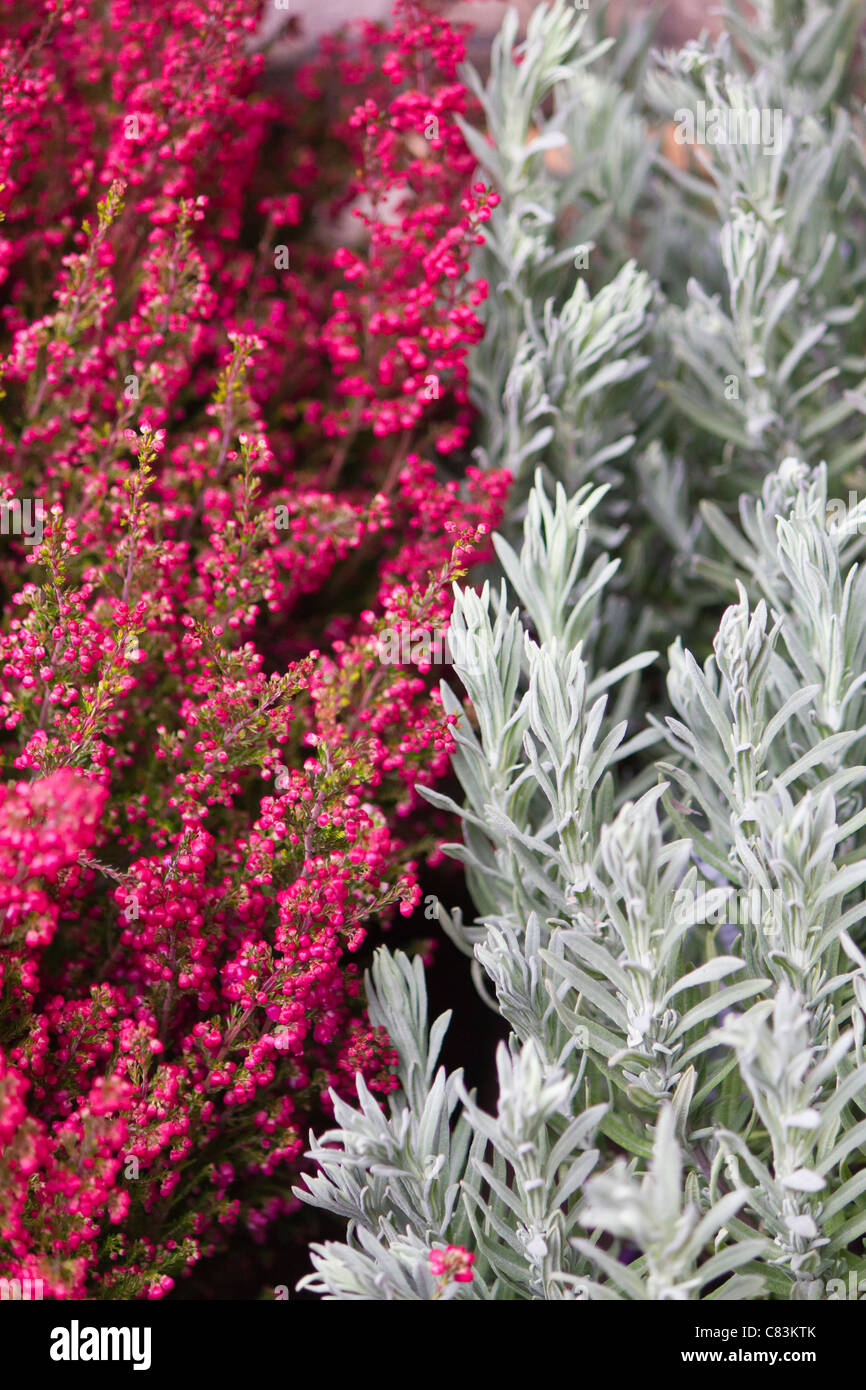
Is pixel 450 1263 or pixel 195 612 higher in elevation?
pixel 195 612

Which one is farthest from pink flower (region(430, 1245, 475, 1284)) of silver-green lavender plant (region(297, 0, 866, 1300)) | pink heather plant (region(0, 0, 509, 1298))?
pink heather plant (region(0, 0, 509, 1298))

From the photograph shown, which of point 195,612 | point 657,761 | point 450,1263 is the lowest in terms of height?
point 450,1263

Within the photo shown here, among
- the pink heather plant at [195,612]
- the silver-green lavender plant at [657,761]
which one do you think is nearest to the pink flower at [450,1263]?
the silver-green lavender plant at [657,761]

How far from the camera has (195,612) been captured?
2.79 ft

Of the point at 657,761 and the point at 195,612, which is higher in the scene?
the point at 195,612

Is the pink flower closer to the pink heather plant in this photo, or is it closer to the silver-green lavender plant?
the silver-green lavender plant

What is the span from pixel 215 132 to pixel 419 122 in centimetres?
20

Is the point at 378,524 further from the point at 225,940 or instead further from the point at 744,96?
the point at 744,96

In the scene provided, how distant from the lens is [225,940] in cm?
86

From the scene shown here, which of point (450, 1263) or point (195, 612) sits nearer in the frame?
point (450, 1263)

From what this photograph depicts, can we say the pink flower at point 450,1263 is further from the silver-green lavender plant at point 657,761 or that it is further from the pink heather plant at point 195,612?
the pink heather plant at point 195,612

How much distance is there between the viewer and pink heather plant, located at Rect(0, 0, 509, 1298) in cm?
76

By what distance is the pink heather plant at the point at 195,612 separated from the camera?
2.51 ft

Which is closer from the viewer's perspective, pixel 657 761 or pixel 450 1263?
pixel 450 1263
